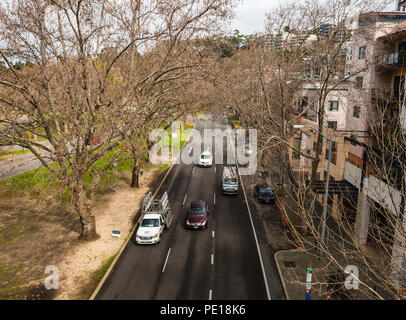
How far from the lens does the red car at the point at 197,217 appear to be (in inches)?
881

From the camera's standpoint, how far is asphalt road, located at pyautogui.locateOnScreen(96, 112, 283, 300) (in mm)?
15328

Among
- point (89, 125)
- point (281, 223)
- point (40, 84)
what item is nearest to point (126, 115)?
point (89, 125)

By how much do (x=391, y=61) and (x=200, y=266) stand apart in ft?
66.8

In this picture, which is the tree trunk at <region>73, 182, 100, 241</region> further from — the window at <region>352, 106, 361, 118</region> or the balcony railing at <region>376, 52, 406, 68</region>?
the balcony railing at <region>376, 52, 406, 68</region>

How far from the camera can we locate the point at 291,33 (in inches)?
813

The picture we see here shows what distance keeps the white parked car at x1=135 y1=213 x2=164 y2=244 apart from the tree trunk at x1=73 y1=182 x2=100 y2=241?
117 inches

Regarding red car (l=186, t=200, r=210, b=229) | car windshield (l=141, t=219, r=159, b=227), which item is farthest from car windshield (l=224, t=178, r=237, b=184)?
car windshield (l=141, t=219, r=159, b=227)

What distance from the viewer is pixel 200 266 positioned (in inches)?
701

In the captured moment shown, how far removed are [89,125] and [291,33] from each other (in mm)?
14410

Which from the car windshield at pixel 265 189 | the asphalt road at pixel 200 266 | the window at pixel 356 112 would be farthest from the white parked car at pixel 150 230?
the window at pixel 356 112

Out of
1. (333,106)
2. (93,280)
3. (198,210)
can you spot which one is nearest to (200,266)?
(93,280)

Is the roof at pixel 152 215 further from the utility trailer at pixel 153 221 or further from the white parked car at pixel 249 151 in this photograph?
the white parked car at pixel 249 151

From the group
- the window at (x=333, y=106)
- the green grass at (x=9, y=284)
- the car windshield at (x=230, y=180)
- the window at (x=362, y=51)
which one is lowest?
the green grass at (x=9, y=284)

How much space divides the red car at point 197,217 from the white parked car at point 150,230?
2098 millimetres
